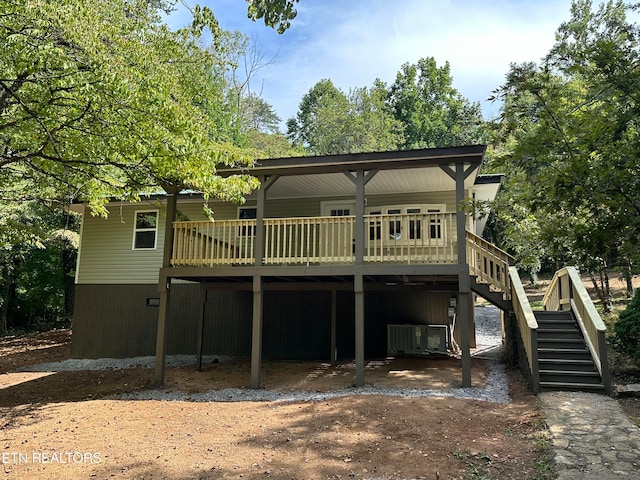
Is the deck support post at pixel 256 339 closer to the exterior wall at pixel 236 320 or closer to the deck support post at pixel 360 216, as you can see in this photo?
the deck support post at pixel 360 216

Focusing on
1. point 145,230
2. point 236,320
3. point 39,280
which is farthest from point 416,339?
point 39,280

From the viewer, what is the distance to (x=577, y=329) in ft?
29.3

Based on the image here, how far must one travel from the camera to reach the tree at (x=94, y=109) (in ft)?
22.3

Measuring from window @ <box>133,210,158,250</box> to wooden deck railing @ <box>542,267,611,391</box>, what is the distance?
1177 cm

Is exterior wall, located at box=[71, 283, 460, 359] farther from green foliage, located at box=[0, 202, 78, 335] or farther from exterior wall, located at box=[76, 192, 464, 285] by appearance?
green foliage, located at box=[0, 202, 78, 335]

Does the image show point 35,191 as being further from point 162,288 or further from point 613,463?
point 613,463

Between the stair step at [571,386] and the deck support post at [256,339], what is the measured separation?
17.8ft

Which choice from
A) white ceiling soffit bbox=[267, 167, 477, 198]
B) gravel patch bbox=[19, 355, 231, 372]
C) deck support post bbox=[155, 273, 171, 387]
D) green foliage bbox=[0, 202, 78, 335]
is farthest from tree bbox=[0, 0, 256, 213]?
green foliage bbox=[0, 202, 78, 335]

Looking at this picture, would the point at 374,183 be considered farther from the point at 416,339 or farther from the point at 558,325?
the point at 558,325

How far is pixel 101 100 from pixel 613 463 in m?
8.85

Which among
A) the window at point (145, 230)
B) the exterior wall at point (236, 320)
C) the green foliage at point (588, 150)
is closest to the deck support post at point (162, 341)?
the exterior wall at point (236, 320)

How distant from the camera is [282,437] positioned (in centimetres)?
605

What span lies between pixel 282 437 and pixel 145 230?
1018cm

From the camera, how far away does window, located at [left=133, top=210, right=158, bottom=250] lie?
1427 centimetres
